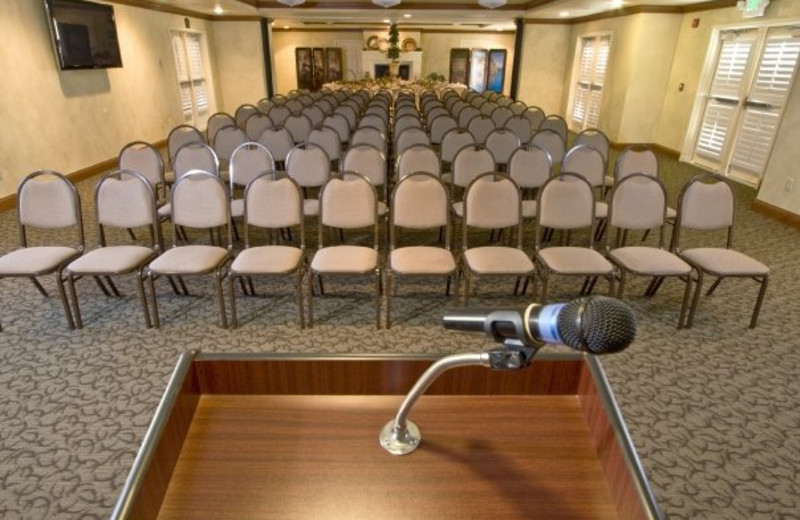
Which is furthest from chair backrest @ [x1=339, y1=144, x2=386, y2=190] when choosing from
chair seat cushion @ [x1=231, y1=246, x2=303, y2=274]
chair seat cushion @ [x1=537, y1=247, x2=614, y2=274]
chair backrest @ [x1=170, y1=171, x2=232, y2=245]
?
chair seat cushion @ [x1=537, y1=247, x2=614, y2=274]

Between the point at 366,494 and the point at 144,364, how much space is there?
2.37 meters

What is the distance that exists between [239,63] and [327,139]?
390 inches

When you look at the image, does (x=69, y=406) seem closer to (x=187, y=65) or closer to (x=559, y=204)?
(x=559, y=204)

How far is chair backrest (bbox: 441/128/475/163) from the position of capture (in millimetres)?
5676

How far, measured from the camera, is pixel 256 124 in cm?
693

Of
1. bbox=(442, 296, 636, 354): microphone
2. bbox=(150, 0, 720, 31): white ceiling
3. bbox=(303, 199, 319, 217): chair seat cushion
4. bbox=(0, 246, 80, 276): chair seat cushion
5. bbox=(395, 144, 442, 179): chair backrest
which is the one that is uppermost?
bbox=(150, 0, 720, 31): white ceiling

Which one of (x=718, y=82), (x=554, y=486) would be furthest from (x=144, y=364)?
(x=718, y=82)

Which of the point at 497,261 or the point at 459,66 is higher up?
the point at 459,66

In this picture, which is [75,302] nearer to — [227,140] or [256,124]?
[227,140]

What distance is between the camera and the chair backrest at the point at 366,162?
187 inches

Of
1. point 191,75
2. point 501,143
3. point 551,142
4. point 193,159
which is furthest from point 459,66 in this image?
point 193,159

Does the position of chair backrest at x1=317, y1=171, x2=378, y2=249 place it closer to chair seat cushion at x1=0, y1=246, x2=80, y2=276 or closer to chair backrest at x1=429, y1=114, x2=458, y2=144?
chair seat cushion at x1=0, y1=246, x2=80, y2=276

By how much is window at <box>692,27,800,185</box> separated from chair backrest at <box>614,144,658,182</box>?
3031 mm

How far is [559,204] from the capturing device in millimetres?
3646
